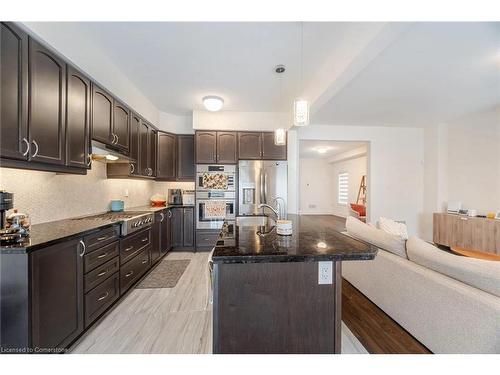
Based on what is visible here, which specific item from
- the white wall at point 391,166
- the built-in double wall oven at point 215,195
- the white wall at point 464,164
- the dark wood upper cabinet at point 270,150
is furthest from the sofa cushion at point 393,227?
the white wall at point 464,164

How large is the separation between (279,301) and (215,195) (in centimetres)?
306

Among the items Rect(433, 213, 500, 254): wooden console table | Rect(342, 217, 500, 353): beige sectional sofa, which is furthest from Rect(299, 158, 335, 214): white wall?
Rect(342, 217, 500, 353): beige sectional sofa

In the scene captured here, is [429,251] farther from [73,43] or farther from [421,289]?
[73,43]

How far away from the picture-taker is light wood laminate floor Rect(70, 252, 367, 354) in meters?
1.66

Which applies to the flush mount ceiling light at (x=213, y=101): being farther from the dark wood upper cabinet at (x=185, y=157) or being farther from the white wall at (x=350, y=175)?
the white wall at (x=350, y=175)

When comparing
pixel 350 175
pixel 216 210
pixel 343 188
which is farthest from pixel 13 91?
pixel 343 188

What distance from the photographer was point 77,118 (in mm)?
1979

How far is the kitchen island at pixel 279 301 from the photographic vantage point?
1174mm

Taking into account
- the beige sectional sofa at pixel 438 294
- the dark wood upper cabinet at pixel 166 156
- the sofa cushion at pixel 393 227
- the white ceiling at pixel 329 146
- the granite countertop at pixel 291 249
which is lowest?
the beige sectional sofa at pixel 438 294

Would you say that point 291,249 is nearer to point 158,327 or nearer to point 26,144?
point 158,327

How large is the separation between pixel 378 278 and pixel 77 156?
316cm

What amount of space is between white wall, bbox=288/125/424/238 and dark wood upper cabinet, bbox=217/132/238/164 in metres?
1.53

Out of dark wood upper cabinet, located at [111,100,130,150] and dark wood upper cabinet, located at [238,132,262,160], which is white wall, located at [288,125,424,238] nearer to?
dark wood upper cabinet, located at [238,132,262,160]

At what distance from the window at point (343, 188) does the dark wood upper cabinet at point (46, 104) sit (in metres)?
8.79
